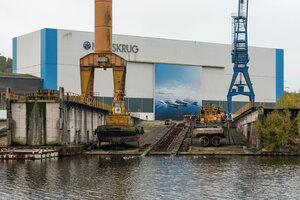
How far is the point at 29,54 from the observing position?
79.6m

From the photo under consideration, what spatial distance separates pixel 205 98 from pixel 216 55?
9.27 meters

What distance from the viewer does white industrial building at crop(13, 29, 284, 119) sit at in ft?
253

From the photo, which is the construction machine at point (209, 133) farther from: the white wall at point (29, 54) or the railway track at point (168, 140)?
the white wall at point (29, 54)

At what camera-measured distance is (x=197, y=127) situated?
4488 cm

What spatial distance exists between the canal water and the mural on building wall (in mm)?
51541

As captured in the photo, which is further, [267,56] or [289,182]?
[267,56]

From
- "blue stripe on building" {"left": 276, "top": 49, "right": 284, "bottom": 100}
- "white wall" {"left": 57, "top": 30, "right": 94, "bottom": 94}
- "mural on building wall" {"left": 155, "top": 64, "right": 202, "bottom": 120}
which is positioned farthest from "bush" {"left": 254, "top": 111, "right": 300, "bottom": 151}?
"blue stripe on building" {"left": 276, "top": 49, "right": 284, "bottom": 100}

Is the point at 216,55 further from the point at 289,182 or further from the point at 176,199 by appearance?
the point at 176,199

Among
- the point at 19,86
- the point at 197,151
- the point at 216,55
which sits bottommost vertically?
the point at 197,151

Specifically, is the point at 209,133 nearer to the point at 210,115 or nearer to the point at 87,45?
the point at 210,115

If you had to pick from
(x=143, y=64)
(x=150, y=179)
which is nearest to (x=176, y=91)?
(x=143, y=64)

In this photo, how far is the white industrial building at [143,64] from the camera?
77.2 m

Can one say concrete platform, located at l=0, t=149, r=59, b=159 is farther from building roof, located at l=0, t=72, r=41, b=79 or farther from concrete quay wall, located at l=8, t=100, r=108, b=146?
building roof, located at l=0, t=72, r=41, b=79

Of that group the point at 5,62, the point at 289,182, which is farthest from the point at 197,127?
the point at 5,62
